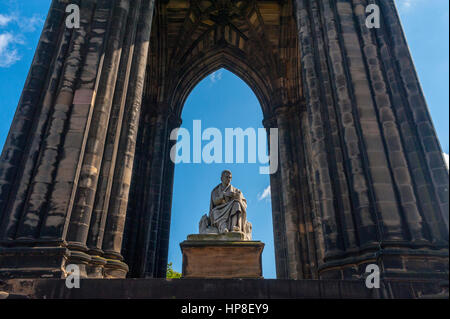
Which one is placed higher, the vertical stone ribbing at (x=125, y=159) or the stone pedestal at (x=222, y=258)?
the vertical stone ribbing at (x=125, y=159)

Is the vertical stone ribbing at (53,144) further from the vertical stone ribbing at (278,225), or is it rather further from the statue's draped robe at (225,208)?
the vertical stone ribbing at (278,225)

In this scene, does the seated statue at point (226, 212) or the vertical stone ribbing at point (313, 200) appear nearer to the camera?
the seated statue at point (226, 212)

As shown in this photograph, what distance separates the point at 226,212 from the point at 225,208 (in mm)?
141

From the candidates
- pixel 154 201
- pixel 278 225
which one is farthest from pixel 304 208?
pixel 154 201

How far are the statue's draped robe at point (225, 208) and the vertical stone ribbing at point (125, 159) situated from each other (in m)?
2.24

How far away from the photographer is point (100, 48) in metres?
9.03

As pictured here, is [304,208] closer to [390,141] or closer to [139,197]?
[139,197]

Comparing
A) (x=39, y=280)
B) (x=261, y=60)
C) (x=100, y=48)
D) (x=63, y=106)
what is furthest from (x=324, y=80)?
(x=261, y=60)

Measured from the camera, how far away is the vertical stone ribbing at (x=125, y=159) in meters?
7.85

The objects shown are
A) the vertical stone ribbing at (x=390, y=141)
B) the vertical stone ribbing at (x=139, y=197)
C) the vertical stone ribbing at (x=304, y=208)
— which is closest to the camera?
the vertical stone ribbing at (x=390, y=141)

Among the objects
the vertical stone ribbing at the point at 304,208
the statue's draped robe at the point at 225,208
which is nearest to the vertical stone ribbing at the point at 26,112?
the statue's draped robe at the point at 225,208

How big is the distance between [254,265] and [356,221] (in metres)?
2.35

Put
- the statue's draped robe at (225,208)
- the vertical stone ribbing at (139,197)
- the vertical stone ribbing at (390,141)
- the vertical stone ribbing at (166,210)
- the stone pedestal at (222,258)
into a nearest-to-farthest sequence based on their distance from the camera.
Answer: the vertical stone ribbing at (390,141)
the stone pedestal at (222,258)
the statue's draped robe at (225,208)
the vertical stone ribbing at (139,197)
the vertical stone ribbing at (166,210)

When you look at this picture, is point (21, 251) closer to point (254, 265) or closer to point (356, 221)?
point (254, 265)
